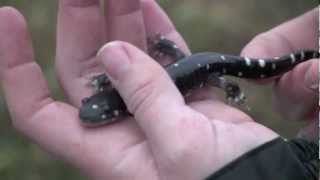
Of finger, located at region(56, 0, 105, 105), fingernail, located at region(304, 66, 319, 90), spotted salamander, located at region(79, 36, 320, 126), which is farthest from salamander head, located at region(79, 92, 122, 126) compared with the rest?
fingernail, located at region(304, 66, 319, 90)

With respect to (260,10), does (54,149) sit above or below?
above

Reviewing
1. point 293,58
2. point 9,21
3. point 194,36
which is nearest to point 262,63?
point 293,58

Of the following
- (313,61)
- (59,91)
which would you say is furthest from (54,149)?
(59,91)

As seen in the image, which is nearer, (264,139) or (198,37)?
(264,139)

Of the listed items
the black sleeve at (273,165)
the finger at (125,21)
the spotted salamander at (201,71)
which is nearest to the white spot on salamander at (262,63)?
the spotted salamander at (201,71)

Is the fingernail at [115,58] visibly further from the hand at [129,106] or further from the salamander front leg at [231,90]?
the salamander front leg at [231,90]

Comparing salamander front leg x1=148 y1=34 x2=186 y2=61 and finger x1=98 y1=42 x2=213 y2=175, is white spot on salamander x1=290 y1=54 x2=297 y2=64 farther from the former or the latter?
finger x1=98 y1=42 x2=213 y2=175

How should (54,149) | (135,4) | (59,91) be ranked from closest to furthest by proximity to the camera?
(54,149)
(135,4)
(59,91)

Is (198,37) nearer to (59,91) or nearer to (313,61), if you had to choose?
(59,91)
